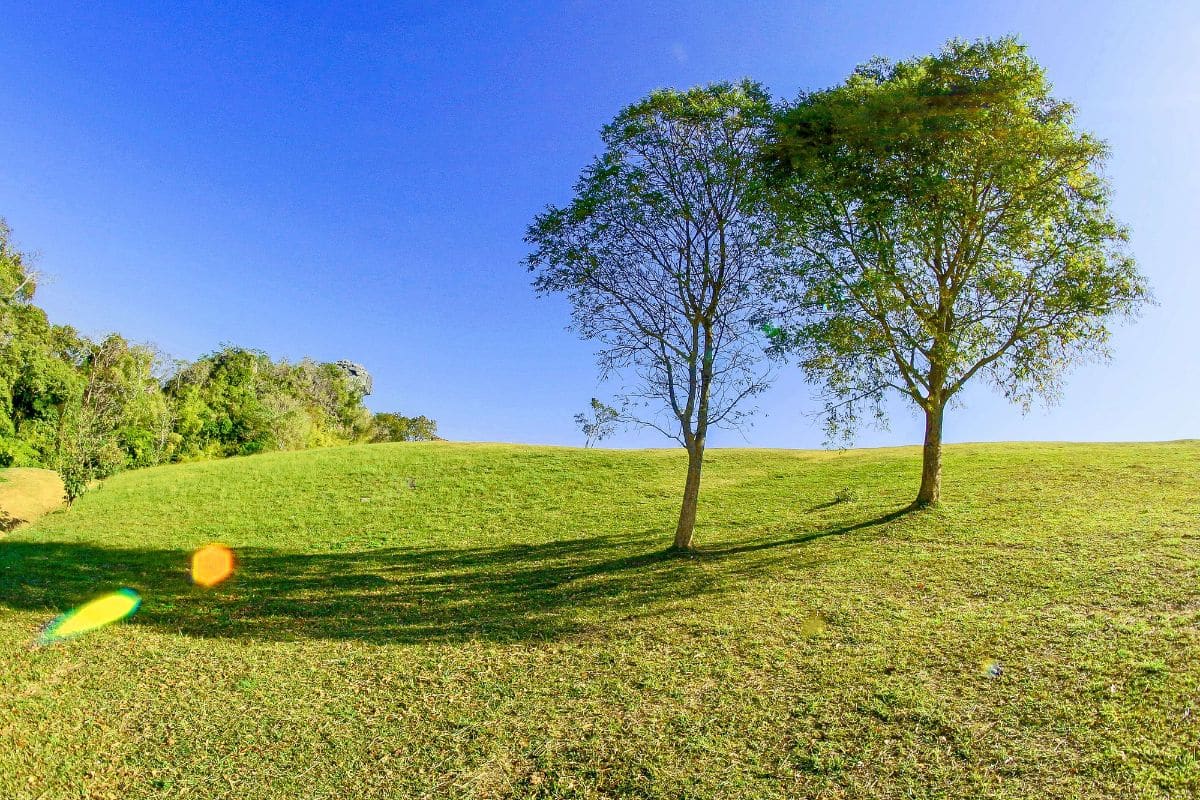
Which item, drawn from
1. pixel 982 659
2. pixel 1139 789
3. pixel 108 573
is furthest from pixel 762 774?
pixel 108 573

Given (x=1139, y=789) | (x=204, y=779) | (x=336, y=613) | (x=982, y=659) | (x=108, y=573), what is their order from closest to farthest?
1. (x=1139, y=789)
2. (x=204, y=779)
3. (x=982, y=659)
4. (x=336, y=613)
5. (x=108, y=573)

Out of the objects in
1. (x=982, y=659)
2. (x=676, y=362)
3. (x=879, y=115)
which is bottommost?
(x=982, y=659)

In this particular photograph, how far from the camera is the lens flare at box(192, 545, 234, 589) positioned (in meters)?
17.7

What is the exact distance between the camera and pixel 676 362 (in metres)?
18.5

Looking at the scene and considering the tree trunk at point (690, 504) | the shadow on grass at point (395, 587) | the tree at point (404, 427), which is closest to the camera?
the shadow on grass at point (395, 587)

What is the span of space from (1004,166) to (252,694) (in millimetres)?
20089

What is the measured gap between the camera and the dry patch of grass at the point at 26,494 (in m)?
27.7

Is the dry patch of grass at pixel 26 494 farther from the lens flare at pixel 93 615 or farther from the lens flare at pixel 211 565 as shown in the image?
the lens flare at pixel 93 615

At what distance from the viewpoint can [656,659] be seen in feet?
33.4

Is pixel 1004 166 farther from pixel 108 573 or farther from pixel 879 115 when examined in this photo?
pixel 108 573

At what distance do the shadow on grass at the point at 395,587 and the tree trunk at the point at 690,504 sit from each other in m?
0.67

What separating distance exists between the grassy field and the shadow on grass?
110 mm

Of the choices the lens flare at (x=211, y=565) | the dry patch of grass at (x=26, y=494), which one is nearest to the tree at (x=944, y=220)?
the lens flare at (x=211, y=565)

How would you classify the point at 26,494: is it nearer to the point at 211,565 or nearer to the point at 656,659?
the point at 211,565
